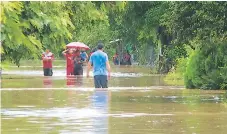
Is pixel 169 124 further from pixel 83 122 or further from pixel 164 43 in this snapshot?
pixel 164 43

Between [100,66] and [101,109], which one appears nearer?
[101,109]

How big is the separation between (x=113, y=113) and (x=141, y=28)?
32.3 metres

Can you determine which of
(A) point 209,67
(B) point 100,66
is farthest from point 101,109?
(A) point 209,67

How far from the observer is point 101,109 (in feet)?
55.9

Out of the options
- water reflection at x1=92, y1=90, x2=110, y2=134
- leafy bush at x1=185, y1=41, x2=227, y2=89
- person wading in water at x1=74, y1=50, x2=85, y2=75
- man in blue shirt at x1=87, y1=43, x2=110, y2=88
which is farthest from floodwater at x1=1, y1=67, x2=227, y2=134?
person wading in water at x1=74, y1=50, x2=85, y2=75

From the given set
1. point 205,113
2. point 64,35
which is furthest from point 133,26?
point 64,35

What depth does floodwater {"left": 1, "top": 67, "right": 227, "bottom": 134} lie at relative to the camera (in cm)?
1302

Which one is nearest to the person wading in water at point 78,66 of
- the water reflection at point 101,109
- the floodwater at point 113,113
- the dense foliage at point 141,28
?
the dense foliage at point 141,28

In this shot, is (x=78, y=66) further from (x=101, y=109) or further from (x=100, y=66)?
(x=101, y=109)

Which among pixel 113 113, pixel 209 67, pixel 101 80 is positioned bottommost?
pixel 113 113

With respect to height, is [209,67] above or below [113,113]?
above

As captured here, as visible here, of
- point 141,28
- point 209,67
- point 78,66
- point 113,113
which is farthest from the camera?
point 141,28

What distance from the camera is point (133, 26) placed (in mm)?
48469

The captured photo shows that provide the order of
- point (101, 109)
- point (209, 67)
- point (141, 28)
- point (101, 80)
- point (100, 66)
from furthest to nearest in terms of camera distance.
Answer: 1. point (141, 28)
2. point (209, 67)
3. point (101, 80)
4. point (100, 66)
5. point (101, 109)
